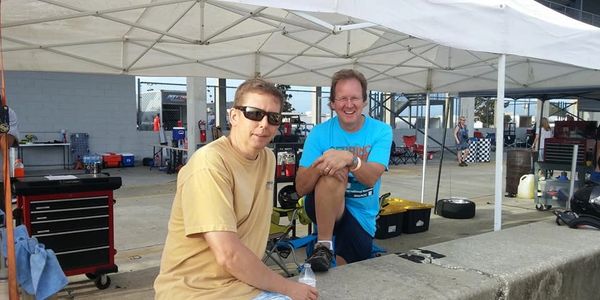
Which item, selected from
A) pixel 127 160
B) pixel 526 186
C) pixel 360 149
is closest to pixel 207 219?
pixel 360 149

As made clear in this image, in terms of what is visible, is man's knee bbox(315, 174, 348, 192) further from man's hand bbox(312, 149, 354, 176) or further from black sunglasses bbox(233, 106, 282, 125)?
black sunglasses bbox(233, 106, 282, 125)

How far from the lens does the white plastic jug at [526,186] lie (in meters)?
9.12

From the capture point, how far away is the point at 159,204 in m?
8.28

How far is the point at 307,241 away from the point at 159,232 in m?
3.20

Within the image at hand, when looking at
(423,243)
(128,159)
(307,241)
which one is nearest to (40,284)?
(307,241)

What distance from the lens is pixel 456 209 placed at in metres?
7.35

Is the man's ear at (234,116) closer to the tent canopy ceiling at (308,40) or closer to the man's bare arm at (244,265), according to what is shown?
the man's bare arm at (244,265)

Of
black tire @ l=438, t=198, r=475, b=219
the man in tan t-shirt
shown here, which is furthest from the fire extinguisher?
the man in tan t-shirt

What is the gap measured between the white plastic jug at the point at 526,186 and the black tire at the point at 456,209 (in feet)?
7.83

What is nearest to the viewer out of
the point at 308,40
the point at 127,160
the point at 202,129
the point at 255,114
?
the point at 255,114

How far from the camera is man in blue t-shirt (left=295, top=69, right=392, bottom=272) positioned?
2.73m

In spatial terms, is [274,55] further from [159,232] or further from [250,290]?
[250,290]

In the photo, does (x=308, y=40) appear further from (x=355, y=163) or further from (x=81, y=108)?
(x=81, y=108)

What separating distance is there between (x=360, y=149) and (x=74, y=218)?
259 centimetres
